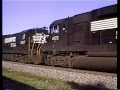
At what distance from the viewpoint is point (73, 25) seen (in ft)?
56.7

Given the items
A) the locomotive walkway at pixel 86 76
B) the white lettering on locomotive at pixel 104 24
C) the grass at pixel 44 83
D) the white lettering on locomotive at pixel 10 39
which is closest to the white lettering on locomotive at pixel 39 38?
the white lettering on locomotive at pixel 10 39

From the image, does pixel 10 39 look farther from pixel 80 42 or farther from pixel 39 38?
pixel 80 42

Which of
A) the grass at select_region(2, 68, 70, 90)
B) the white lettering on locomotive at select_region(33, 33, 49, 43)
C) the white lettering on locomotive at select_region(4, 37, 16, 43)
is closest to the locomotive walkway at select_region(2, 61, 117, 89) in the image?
the grass at select_region(2, 68, 70, 90)

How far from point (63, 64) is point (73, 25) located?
2798 millimetres

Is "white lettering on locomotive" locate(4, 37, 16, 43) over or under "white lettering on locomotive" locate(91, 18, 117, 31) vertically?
under

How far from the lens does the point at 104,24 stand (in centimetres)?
1423

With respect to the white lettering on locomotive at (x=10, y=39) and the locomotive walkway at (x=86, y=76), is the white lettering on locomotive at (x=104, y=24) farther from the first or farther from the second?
A: the white lettering on locomotive at (x=10, y=39)

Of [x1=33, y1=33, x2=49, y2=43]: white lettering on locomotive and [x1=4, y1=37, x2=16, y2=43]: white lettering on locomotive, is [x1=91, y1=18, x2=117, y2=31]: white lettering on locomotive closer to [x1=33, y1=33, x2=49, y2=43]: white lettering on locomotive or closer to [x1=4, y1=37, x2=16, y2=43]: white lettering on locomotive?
[x1=33, y1=33, x2=49, y2=43]: white lettering on locomotive

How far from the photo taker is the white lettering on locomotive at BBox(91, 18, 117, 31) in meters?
13.6

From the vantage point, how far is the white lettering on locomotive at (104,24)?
13.6 metres

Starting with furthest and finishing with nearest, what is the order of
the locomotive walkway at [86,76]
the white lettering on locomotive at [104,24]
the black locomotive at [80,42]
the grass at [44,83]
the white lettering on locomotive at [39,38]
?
the white lettering on locomotive at [39,38], the black locomotive at [80,42], the white lettering on locomotive at [104,24], the locomotive walkway at [86,76], the grass at [44,83]

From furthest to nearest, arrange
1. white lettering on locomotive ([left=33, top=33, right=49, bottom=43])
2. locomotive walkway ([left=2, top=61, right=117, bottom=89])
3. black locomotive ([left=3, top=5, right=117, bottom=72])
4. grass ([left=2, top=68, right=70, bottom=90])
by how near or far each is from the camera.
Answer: white lettering on locomotive ([left=33, top=33, right=49, bottom=43]) < black locomotive ([left=3, top=5, right=117, bottom=72]) < locomotive walkway ([left=2, top=61, right=117, bottom=89]) < grass ([left=2, top=68, right=70, bottom=90])

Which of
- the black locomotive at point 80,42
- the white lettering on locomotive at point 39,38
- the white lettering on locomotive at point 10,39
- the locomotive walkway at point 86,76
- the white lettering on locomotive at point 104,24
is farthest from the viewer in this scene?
the white lettering on locomotive at point 10,39

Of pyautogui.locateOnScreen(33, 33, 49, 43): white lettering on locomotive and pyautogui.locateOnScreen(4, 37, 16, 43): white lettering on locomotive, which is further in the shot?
pyautogui.locateOnScreen(4, 37, 16, 43): white lettering on locomotive
